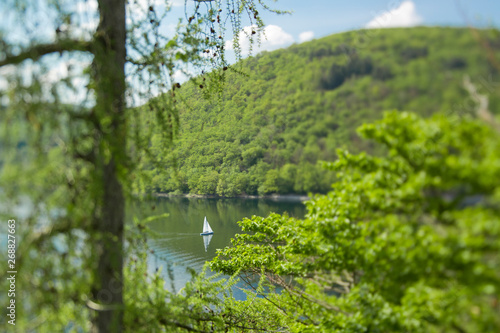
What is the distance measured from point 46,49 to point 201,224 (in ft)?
98.7

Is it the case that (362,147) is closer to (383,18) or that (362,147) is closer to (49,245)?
(383,18)

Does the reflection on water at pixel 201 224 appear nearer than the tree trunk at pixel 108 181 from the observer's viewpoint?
No

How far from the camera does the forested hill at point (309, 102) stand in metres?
2.43

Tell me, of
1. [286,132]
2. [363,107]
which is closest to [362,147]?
[363,107]

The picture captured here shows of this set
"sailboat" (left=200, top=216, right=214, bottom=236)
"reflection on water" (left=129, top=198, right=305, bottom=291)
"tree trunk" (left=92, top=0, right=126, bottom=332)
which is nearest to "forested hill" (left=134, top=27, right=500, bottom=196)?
"tree trunk" (left=92, top=0, right=126, bottom=332)

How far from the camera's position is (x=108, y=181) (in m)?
2.25

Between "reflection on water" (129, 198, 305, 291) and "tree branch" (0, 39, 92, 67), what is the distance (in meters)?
21.3

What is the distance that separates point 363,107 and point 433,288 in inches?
72.2

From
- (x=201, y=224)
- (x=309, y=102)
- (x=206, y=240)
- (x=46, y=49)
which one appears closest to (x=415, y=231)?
(x=46, y=49)

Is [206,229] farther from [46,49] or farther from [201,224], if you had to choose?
[46,49]

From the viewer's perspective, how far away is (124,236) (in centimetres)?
239

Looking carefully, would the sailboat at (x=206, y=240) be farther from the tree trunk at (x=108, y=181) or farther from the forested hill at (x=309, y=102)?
the tree trunk at (x=108, y=181)

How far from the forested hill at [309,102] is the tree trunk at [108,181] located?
0.24 meters

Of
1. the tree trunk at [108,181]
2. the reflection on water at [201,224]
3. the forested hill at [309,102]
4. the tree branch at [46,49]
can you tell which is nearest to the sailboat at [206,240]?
the reflection on water at [201,224]
